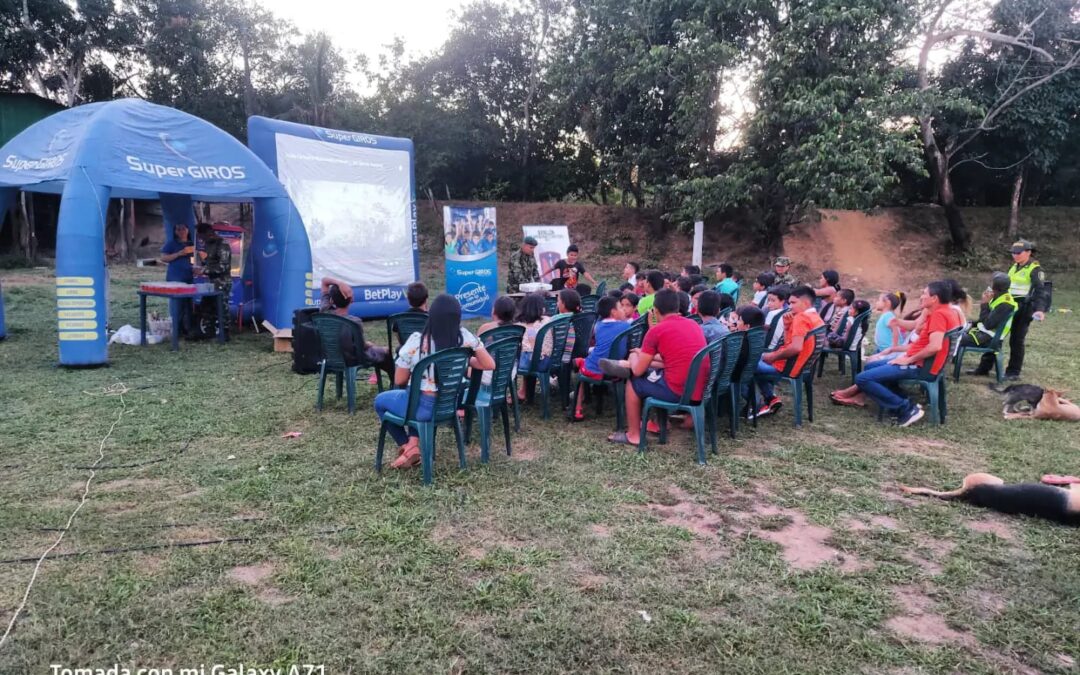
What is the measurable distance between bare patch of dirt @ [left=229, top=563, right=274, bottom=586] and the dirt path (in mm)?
17732

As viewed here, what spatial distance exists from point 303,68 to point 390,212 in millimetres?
14239

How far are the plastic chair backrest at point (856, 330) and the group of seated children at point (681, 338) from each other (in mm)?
13

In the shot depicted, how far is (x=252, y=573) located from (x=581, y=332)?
11.9ft

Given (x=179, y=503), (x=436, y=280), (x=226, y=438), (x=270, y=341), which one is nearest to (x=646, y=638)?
(x=179, y=503)

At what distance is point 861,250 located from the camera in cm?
1994

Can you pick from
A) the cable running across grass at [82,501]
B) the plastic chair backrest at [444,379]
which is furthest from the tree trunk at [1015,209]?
the cable running across grass at [82,501]

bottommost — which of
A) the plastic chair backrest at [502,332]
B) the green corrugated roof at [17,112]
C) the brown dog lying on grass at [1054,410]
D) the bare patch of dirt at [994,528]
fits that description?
the bare patch of dirt at [994,528]

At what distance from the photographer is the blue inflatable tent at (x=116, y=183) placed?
24.0ft

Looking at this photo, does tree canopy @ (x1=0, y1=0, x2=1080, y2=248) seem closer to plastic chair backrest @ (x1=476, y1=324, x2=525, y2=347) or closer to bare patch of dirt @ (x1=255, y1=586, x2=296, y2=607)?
plastic chair backrest @ (x1=476, y1=324, x2=525, y2=347)

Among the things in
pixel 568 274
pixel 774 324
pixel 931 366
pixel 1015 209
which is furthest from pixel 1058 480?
pixel 1015 209

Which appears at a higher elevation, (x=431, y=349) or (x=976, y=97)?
(x=976, y=97)

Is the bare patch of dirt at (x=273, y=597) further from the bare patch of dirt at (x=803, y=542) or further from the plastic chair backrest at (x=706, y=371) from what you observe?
the plastic chair backrest at (x=706, y=371)

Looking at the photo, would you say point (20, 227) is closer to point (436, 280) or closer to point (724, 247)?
point (436, 280)

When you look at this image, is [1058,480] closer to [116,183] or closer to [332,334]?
[332,334]
